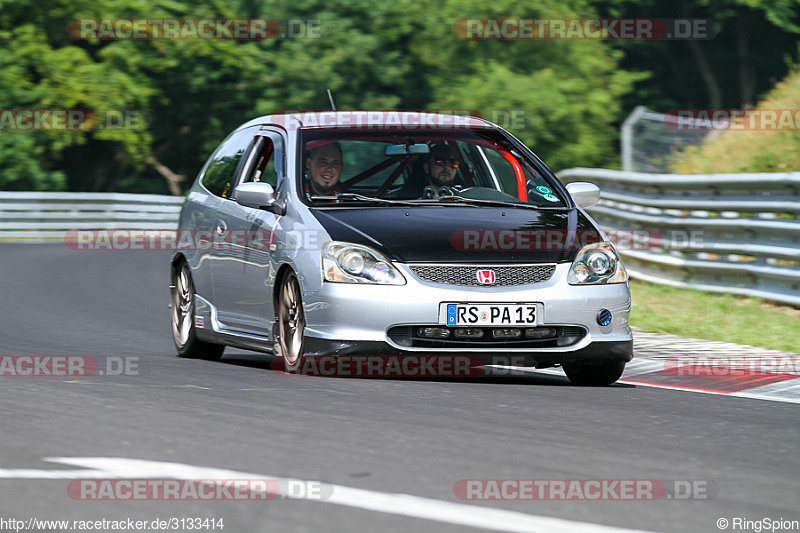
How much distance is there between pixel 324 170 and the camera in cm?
970

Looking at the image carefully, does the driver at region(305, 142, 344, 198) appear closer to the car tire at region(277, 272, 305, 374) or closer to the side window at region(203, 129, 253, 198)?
the car tire at region(277, 272, 305, 374)

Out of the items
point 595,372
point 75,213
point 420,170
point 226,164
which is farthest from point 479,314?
point 75,213

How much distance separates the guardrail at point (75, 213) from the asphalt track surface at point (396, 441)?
78.7 ft

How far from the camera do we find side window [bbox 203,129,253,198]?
10.7m

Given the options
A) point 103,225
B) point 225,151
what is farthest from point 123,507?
point 103,225

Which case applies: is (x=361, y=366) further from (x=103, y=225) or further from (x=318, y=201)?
(x=103, y=225)

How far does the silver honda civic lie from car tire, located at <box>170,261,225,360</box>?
293 millimetres

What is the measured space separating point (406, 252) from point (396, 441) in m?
2.35

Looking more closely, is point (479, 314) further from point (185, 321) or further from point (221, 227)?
point (185, 321)

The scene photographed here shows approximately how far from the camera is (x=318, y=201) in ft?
30.6

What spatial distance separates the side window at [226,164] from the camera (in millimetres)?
10656

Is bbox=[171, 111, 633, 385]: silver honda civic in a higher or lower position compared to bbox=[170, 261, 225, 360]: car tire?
higher

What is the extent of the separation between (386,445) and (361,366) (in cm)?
254

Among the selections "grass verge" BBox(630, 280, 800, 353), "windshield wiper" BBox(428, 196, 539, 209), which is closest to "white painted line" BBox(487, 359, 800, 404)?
"windshield wiper" BBox(428, 196, 539, 209)
